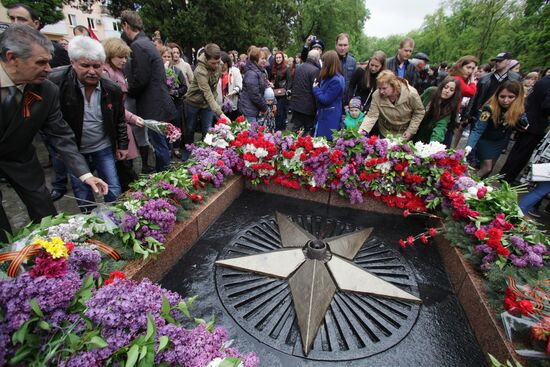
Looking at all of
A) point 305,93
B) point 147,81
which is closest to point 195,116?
point 147,81

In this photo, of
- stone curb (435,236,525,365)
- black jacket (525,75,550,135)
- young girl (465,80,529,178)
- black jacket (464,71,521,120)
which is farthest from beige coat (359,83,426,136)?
black jacket (464,71,521,120)

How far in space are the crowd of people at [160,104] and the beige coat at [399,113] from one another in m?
0.01

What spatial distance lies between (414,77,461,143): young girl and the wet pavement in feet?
5.08

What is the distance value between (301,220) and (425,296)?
3.86ft

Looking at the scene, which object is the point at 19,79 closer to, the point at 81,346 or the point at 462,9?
the point at 81,346

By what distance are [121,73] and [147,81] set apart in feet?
0.94

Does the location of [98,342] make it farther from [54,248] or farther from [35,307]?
[54,248]

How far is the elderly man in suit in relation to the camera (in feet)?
5.78

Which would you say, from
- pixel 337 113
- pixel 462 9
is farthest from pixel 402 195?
pixel 462 9

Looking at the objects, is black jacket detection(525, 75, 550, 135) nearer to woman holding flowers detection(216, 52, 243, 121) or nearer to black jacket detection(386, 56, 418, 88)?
black jacket detection(386, 56, 418, 88)

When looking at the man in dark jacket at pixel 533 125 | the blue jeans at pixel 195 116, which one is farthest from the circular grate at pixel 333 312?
the man in dark jacket at pixel 533 125

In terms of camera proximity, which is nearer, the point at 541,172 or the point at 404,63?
the point at 541,172

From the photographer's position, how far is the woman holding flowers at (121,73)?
3166 millimetres

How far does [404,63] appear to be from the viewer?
5008 millimetres
